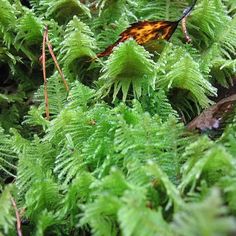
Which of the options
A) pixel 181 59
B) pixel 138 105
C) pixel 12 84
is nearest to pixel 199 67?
pixel 181 59

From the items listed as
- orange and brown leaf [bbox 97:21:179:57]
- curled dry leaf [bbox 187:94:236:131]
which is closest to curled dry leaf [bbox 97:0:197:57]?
orange and brown leaf [bbox 97:21:179:57]

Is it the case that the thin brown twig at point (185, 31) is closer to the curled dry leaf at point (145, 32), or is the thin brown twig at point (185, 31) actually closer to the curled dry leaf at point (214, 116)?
the curled dry leaf at point (145, 32)

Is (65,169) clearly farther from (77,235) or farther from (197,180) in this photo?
(197,180)

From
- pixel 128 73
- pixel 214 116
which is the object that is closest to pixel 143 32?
pixel 128 73

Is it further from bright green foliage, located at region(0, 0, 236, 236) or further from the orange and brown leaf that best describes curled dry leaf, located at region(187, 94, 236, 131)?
the orange and brown leaf

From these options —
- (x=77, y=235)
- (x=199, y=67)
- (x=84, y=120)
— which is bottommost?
(x=77, y=235)

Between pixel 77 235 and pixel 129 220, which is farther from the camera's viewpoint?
pixel 77 235
